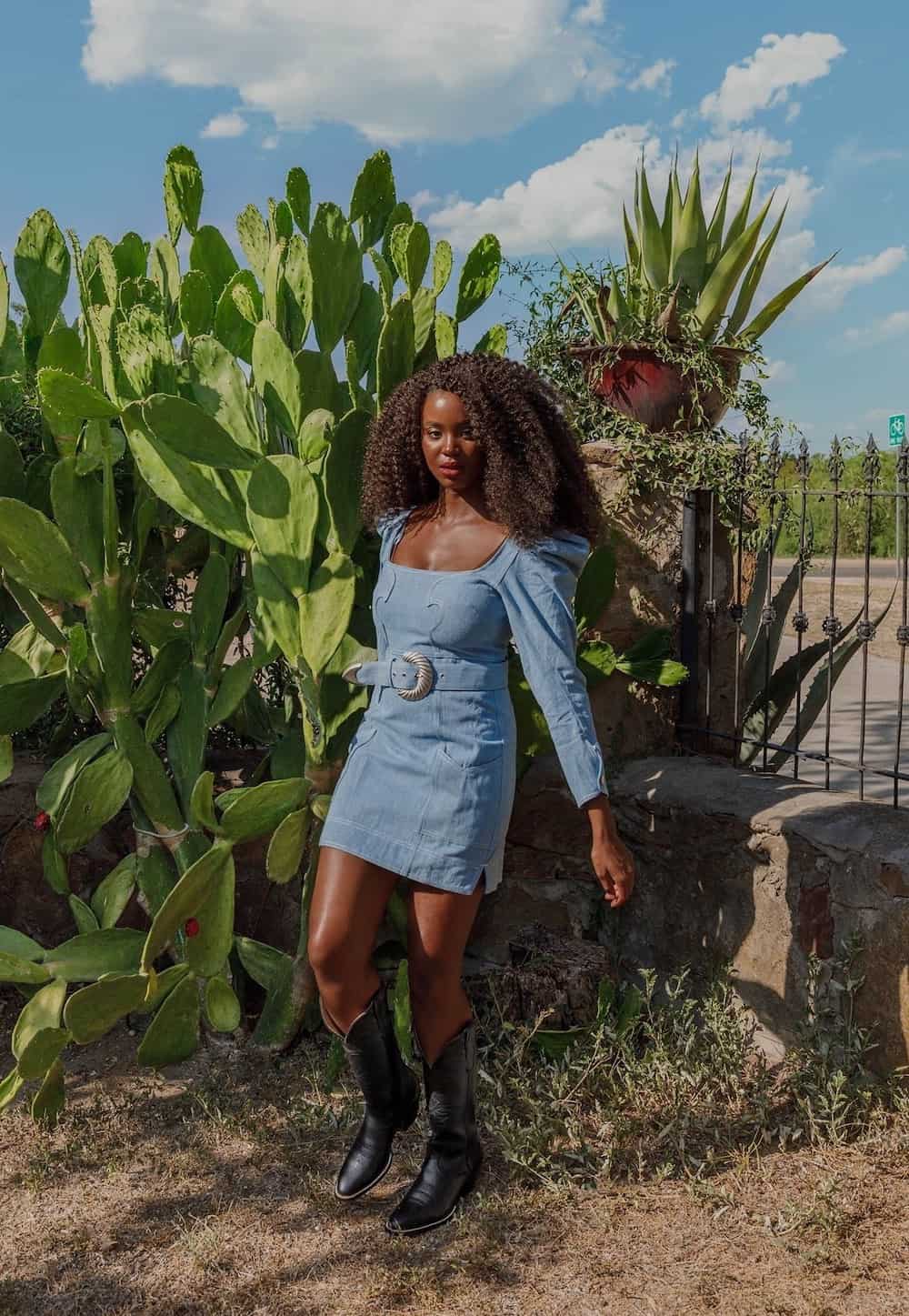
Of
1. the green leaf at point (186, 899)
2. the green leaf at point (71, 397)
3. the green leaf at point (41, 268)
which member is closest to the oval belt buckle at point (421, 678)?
the green leaf at point (186, 899)

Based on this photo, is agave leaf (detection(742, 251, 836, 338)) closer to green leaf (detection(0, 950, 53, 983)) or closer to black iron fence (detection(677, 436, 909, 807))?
black iron fence (detection(677, 436, 909, 807))

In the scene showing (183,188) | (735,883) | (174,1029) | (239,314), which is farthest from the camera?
(735,883)

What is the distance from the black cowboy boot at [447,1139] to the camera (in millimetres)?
2658

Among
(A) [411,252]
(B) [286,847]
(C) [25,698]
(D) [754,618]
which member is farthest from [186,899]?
(D) [754,618]

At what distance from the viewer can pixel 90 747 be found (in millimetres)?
3275

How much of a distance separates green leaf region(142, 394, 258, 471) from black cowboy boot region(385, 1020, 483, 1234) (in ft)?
4.57

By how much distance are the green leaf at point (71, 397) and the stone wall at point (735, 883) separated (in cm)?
175

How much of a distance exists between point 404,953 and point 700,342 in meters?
2.16

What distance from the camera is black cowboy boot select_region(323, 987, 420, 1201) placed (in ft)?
8.89

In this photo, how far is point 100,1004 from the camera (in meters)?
2.85

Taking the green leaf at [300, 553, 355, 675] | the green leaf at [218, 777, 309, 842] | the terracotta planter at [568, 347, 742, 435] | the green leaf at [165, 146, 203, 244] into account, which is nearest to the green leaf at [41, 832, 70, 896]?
the green leaf at [218, 777, 309, 842]

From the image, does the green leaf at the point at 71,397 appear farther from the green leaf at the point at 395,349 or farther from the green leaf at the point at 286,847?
the green leaf at the point at 286,847

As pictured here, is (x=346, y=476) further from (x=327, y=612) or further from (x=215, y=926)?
(x=215, y=926)

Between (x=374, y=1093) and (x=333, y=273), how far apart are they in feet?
6.50
